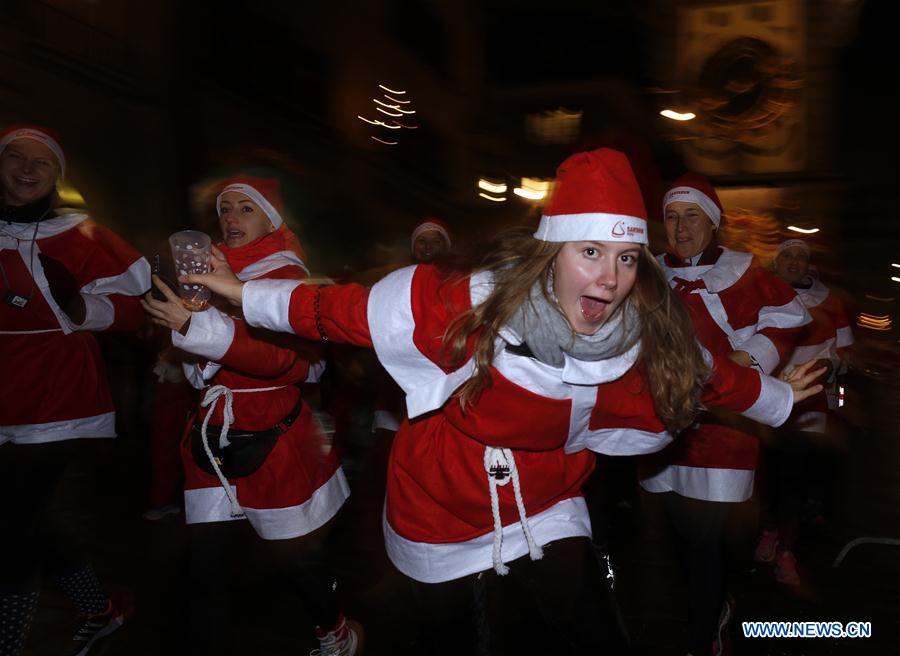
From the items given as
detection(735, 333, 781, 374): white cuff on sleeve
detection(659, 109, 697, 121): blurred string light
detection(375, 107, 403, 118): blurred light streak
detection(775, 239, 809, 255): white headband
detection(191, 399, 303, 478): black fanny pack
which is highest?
detection(659, 109, 697, 121): blurred string light

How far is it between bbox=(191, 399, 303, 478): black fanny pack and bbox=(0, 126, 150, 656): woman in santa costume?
53 centimetres

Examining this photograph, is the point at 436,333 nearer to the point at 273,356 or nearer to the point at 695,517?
the point at 273,356

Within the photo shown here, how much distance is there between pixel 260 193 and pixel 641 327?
1.86 m

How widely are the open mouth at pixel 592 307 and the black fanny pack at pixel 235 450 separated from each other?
145cm

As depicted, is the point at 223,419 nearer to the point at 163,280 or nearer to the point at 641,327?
the point at 163,280

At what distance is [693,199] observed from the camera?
394 centimetres

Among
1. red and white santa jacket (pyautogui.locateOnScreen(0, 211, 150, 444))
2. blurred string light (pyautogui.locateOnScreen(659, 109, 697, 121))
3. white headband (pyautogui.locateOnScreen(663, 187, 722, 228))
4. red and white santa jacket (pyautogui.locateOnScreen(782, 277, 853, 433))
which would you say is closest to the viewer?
red and white santa jacket (pyautogui.locateOnScreen(0, 211, 150, 444))

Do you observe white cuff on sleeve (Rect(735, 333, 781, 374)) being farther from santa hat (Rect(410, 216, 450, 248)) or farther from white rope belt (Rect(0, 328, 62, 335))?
santa hat (Rect(410, 216, 450, 248))

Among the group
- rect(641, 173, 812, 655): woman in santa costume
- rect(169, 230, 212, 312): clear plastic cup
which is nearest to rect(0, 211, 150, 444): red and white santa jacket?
rect(169, 230, 212, 312): clear plastic cup

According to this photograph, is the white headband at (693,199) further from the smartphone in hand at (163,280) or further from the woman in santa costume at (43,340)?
the woman in santa costume at (43,340)

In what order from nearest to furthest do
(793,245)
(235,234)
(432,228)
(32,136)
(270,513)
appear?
(270,513), (32,136), (235,234), (793,245), (432,228)

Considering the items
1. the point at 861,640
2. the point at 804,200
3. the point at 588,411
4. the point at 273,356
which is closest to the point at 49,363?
the point at 273,356

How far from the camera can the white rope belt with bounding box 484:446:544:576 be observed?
260cm

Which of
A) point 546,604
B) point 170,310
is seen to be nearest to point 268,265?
point 170,310
